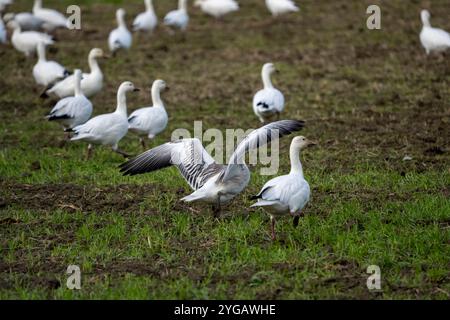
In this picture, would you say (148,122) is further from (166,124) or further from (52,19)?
(52,19)

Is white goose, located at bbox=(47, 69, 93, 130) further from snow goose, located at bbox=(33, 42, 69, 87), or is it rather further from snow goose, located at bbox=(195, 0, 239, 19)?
snow goose, located at bbox=(195, 0, 239, 19)

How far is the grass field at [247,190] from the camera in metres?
5.85

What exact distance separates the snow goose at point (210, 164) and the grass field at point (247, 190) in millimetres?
260

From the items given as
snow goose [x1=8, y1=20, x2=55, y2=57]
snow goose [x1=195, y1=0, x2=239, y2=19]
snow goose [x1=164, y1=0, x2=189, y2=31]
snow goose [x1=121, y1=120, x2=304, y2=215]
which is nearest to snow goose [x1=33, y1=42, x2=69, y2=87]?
snow goose [x1=8, y1=20, x2=55, y2=57]

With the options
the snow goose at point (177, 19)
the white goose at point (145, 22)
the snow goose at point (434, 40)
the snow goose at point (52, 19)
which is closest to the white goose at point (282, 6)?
the snow goose at point (177, 19)

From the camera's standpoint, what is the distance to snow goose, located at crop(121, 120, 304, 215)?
6.87 metres

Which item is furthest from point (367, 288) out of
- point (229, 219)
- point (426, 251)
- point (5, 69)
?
point (5, 69)

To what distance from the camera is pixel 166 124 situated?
10.2 meters

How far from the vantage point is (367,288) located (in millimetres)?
5551

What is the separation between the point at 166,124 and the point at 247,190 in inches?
94.9

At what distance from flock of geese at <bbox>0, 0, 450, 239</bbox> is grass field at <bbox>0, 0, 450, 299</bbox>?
10.5 inches

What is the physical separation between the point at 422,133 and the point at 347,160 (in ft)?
4.51

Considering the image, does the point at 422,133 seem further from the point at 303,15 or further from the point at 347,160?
the point at 303,15

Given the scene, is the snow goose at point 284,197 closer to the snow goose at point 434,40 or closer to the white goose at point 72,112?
the white goose at point 72,112
